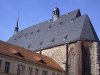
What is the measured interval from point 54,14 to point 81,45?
1491 cm

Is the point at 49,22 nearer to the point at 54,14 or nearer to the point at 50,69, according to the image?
the point at 54,14

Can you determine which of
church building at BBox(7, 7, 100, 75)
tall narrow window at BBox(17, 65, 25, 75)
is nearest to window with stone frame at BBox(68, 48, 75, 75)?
church building at BBox(7, 7, 100, 75)

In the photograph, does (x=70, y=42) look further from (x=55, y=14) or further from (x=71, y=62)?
(x=55, y=14)

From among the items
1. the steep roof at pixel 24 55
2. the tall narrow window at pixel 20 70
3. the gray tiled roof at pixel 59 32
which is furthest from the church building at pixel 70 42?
the tall narrow window at pixel 20 70

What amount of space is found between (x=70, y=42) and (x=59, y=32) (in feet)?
18.6

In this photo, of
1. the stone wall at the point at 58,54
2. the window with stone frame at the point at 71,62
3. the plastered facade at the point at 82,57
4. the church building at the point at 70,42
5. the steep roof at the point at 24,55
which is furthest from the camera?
the stone wall at the point at 58,54

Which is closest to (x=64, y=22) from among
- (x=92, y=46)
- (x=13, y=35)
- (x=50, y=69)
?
(x=92, y=46)

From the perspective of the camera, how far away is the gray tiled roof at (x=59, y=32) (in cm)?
4191

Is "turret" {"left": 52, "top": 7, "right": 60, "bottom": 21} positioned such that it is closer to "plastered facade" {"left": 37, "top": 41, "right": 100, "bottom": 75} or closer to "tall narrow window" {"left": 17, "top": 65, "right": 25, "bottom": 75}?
"plastered facade" {"left": 37, "top": 41, "right": 100, "bottom": 75}

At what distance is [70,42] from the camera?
4131cm

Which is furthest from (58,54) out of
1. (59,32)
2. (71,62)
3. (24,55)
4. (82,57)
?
(24,55)

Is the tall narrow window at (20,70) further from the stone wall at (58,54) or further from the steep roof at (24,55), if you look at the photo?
the stone wall at (58,54)

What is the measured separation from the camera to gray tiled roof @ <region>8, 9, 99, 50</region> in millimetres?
41906

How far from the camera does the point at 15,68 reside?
106ft
